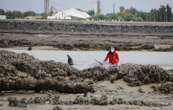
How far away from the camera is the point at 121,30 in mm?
57094

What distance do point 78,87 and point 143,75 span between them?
2320 millimetres

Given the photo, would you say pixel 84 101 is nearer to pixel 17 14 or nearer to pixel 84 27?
pixel 84 27

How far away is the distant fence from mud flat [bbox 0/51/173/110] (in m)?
42.3

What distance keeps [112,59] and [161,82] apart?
3883 millimetres

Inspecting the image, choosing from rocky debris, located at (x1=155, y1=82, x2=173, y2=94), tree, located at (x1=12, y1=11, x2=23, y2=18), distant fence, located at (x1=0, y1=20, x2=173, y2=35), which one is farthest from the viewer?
tree, located at (x1=12, y1=11, x2=23, y2=18)

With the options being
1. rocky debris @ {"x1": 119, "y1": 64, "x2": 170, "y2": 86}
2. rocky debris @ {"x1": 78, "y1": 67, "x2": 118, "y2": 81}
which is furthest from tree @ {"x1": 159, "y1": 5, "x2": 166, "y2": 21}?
rocky debris @ {"x1": 119, "y1": 64, "x2": 170, "y2": 86}

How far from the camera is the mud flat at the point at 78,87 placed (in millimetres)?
10438

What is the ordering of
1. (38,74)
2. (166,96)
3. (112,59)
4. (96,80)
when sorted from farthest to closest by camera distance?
(112,59) → (96,80) → (38,74) → (166,96)

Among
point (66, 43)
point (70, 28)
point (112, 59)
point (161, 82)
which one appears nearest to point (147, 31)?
point (70, 28)

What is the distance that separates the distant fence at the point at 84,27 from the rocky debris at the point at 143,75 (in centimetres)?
4226

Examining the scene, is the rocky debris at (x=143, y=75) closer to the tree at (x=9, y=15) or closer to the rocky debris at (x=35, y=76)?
the rocky debris at (x=35, y=76)

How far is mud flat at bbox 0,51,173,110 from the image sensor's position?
10438 millimetres

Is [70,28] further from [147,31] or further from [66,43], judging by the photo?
[66,43]

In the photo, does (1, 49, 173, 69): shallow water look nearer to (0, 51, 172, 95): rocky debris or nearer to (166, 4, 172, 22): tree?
(0, 51, 172, 95): rocky debris
